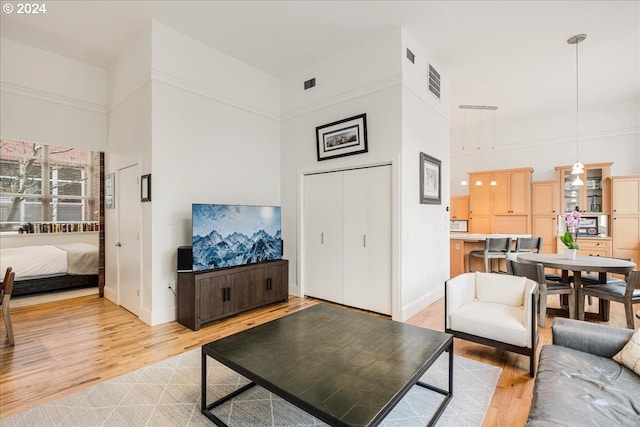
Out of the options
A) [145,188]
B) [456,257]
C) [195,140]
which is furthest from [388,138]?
A: [456,257]

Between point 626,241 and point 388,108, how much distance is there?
5.49m

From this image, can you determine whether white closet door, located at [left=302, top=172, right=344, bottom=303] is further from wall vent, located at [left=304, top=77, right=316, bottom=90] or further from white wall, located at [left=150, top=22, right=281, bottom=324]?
wall vent, located at [left=304, top=77, right=316, bottom=90]

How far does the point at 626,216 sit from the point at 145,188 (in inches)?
315

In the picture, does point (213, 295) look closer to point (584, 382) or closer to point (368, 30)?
point (584, 382)

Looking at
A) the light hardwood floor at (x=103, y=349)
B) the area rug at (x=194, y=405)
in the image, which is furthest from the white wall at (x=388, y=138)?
the area rug at (x=194, y=405)

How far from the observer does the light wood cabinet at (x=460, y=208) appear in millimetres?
7645

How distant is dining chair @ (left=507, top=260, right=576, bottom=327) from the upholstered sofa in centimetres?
131

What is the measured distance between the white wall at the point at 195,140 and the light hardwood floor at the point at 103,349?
0.56 m

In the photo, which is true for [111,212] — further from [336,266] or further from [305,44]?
[305,44]

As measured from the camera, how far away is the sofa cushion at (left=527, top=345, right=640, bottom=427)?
4.29 feet

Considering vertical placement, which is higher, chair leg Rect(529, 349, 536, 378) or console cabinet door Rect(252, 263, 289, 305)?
console cabinet door Rect(252, 263, 289, 305)

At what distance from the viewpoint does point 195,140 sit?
3.97 meters

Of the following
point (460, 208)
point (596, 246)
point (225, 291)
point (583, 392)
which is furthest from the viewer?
point (460, 208)

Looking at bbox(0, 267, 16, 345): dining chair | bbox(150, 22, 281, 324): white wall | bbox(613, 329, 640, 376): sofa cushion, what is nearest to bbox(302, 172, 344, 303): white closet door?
bbox(150, 22, 281, 324): white wall
